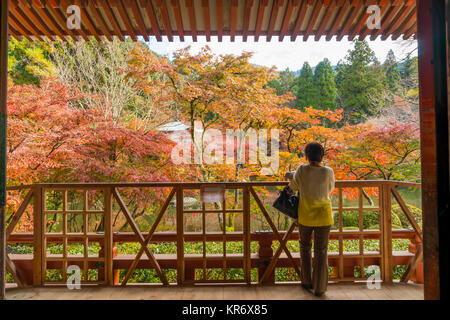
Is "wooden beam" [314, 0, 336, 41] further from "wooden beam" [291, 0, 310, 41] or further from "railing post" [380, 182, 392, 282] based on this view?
"railing post" [380, 182, 392, 282]

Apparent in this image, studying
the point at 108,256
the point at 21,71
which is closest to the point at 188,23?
the point at 108,256

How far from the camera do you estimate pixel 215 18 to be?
7.63 feet

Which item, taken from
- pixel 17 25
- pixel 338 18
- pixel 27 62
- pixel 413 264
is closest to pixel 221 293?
pixel 413 264

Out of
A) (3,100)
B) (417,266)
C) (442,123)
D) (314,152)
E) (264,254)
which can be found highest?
(3,100)

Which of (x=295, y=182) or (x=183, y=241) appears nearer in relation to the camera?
(x=295, y=182)

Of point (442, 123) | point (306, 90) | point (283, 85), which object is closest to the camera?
point (442, 123)

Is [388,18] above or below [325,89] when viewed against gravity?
below

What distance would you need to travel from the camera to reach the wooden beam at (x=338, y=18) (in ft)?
6.74

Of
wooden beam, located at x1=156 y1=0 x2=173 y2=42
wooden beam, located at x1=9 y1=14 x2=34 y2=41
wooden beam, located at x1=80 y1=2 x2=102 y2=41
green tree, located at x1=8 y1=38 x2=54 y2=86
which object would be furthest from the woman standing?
green tree, located at x1=8 y1=38 x2=54 y2=86

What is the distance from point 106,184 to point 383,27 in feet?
9.41

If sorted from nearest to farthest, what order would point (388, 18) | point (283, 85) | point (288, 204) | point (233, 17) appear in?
point (233, 17), point (388, 18), point (288, 204), point (283, 85)

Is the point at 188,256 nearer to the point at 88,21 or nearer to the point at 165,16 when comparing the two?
the point at 165,16

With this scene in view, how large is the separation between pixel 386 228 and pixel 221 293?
1.73m

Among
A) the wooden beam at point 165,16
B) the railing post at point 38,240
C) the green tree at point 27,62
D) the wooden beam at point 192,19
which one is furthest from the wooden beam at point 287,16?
the green tree at point 27,62
